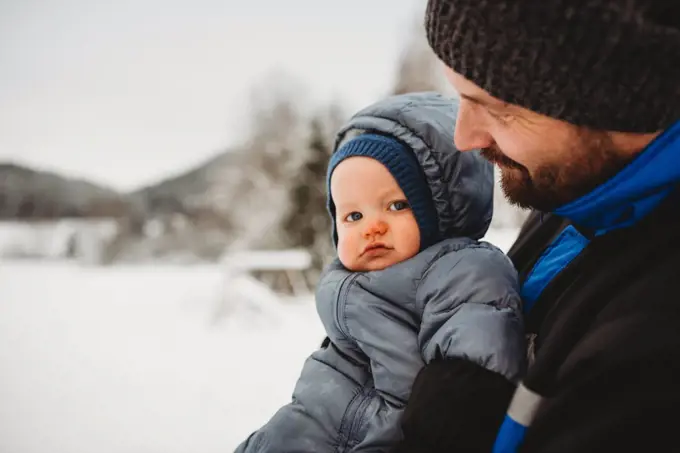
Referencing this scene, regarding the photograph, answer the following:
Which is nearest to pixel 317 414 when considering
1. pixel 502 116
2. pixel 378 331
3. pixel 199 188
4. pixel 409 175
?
pixel 378 331

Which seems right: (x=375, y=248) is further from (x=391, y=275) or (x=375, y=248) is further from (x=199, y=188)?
(x=199, y=188)

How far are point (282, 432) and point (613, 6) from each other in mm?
672

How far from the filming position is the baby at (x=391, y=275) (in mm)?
742

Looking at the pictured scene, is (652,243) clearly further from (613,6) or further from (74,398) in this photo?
(74,398)

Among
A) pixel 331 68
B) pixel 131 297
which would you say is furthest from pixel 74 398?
pixel 331 68

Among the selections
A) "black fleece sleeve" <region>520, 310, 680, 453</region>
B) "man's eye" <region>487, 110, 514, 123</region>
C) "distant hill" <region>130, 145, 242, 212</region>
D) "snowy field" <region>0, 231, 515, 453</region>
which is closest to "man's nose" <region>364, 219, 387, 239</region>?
"man's eye" <region>487, 110, 514, 123</region>

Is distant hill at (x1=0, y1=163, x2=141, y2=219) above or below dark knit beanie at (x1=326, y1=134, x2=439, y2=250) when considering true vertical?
below

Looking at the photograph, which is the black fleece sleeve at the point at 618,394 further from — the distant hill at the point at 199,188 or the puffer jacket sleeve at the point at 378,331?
the distant hill at the point at 199,188

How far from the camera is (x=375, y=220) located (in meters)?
0.85

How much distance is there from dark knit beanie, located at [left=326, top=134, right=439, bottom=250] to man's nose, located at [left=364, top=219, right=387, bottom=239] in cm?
5

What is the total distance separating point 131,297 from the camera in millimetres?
2988

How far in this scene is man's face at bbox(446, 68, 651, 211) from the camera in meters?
0.64

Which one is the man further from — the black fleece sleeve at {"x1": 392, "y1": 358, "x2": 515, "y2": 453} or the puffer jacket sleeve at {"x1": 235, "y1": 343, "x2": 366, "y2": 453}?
the puffer jacket sleeve at {"x1": 235, "y1": 343, "x2": 366, "y2": 453}

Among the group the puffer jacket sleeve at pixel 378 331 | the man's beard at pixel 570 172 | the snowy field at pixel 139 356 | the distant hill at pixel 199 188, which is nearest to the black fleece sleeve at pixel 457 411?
the puffer jacket sleeve at pixel 378 331
